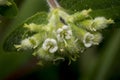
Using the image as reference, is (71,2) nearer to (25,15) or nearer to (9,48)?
(9,48)

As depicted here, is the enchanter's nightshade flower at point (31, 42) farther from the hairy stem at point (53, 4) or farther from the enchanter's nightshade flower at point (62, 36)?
the hairy stem at point (53, 4)

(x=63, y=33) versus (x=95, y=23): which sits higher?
(x=63, y=33)

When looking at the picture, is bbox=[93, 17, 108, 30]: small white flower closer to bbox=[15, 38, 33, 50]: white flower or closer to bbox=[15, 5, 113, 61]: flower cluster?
bbox=[15, 5, 113, 61]: flower cluster

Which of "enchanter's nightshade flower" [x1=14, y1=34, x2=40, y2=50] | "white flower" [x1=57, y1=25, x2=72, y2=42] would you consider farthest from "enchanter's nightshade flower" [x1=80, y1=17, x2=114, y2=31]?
"enchanter's nightshade flower" [x1=14, y1=34, x2=40, y2=50]

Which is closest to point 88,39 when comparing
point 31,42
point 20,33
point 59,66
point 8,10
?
point 31,42

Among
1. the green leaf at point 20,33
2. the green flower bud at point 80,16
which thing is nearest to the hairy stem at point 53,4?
the green leaf at point 20,33

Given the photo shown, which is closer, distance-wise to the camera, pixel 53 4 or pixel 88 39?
pixel 88 39

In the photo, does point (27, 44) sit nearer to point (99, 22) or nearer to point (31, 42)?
point (31, 42)

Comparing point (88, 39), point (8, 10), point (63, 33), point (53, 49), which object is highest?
point (8, 10)
